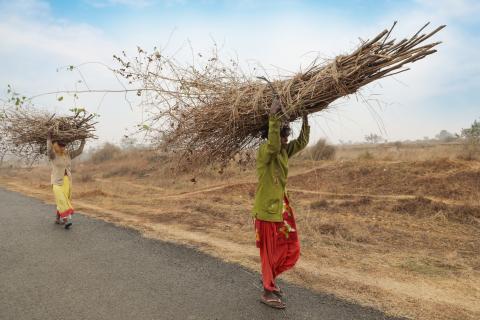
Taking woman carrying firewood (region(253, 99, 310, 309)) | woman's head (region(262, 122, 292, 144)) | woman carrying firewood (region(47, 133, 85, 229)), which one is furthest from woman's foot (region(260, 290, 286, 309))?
woman carrying firewood (region(47, 133, 85, 229))

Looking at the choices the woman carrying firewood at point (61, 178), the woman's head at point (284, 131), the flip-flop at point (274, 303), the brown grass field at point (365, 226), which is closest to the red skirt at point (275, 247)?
the flip-flop at point (274, 303)

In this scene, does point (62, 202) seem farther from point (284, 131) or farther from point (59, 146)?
point (284, 131)

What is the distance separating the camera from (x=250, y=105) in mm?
3957

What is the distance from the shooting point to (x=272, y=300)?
398cm

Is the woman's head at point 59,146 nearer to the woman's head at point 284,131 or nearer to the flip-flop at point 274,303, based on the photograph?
the woman's head at point 284,131

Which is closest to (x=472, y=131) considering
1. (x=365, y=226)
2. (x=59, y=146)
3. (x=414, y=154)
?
(x=414, y=154)

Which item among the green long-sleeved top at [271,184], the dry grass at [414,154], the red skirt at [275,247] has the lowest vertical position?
the red skirt at [275,247]

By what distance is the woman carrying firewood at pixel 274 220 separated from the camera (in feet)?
13.1

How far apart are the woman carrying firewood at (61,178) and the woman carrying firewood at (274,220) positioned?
526cm

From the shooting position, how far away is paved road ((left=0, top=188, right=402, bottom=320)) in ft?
12.8

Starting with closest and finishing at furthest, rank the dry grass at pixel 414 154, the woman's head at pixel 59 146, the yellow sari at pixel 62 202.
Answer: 1. the yellow sari at pixel 62 202
2. the woman's head at pixel 59 146
3. the dry grass at pixel 414 154

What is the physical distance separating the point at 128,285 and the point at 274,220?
1.98m

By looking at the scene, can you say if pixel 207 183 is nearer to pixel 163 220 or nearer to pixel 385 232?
pixel 163 220

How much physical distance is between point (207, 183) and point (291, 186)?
4247mm
